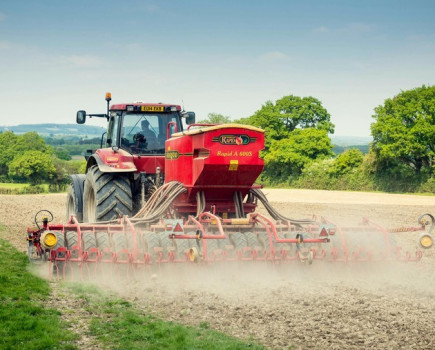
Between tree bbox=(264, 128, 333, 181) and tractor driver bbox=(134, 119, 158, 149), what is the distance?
178 feet

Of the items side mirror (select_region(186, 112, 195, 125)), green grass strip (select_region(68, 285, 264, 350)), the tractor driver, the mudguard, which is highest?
side mirror (select_region(186, 112, 195, 125))

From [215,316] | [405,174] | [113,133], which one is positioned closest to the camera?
[215,316]

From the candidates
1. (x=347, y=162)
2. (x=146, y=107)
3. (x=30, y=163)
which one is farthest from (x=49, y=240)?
(x=30, y=163)

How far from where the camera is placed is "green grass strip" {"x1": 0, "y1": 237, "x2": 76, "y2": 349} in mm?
6402

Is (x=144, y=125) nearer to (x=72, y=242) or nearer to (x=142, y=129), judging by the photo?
(x=142, y=129)

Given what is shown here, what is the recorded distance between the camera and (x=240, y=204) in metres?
10.9

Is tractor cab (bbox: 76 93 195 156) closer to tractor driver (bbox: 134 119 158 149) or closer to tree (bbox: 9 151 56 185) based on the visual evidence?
tractor driver (bbox: 134 119 158 149)

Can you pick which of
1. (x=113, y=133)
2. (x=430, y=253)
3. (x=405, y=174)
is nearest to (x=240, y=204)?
(x=113, y=133)

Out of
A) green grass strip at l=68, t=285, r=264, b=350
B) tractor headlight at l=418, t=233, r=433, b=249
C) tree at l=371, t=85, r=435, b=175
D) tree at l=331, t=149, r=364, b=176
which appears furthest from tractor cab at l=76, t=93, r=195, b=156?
tree at l=331, t=149, r=364, b=176

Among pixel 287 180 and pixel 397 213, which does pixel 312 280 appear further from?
pixel 287 180

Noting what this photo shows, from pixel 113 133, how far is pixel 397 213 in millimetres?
16422

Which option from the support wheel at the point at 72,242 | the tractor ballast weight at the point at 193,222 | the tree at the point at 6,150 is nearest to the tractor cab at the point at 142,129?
the tractor ballast weight at the point at 193,222

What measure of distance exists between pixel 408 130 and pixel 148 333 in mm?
46455

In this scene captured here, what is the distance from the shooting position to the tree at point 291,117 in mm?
73938
